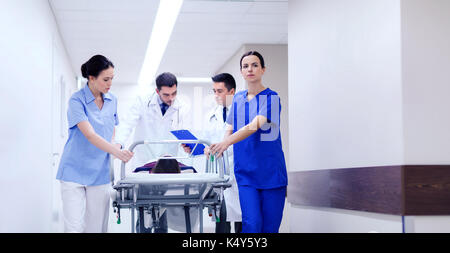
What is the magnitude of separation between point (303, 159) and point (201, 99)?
755cm

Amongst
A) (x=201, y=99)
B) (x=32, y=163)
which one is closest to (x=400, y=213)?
(x=32, y=163)

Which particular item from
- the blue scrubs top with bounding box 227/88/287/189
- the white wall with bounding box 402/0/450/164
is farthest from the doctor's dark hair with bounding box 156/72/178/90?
the white wall with bounding box 402/0/450/164

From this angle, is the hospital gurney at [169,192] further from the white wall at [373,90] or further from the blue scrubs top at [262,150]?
the white wall at [373,90]

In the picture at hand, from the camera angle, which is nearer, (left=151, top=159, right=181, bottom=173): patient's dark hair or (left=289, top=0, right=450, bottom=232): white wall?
(left=289, top=0, right=450, bottom=232): white wall

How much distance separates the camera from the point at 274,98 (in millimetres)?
3467

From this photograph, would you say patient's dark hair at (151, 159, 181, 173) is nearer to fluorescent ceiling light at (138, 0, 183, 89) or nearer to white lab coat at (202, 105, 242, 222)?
white lab coat at (202, 105, 242, 222)

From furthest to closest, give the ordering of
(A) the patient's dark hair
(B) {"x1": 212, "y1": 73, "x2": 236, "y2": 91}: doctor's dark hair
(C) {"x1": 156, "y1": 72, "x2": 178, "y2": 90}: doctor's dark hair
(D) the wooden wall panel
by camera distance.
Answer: (B) {"x1": 212, "y1": 73, "x2": 236, "y2": 91}: doctor's dark hair
(C) {"x1": 156, "y1": 72, "x2": 178, "y2": 90}: doctor's dark hair
(A) the patient's dark hair
(D) the wooden wall panel

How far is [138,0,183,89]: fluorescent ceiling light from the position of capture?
6.10 metres

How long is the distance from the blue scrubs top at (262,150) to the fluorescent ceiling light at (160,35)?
270cm

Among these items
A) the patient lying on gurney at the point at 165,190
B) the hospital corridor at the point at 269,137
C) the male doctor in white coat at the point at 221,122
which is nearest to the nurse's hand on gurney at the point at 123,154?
the hospital corridor at the point at 269,137

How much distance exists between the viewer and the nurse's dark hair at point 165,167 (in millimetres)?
3262

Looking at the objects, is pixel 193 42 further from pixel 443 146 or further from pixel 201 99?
pixel 443 146

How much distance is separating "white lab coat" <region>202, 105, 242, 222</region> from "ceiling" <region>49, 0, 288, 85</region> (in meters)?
A: 1.82

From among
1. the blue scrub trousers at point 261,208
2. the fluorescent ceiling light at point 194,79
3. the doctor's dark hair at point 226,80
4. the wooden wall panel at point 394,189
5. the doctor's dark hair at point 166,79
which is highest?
the fluorescent ceiling light at point 194,79
